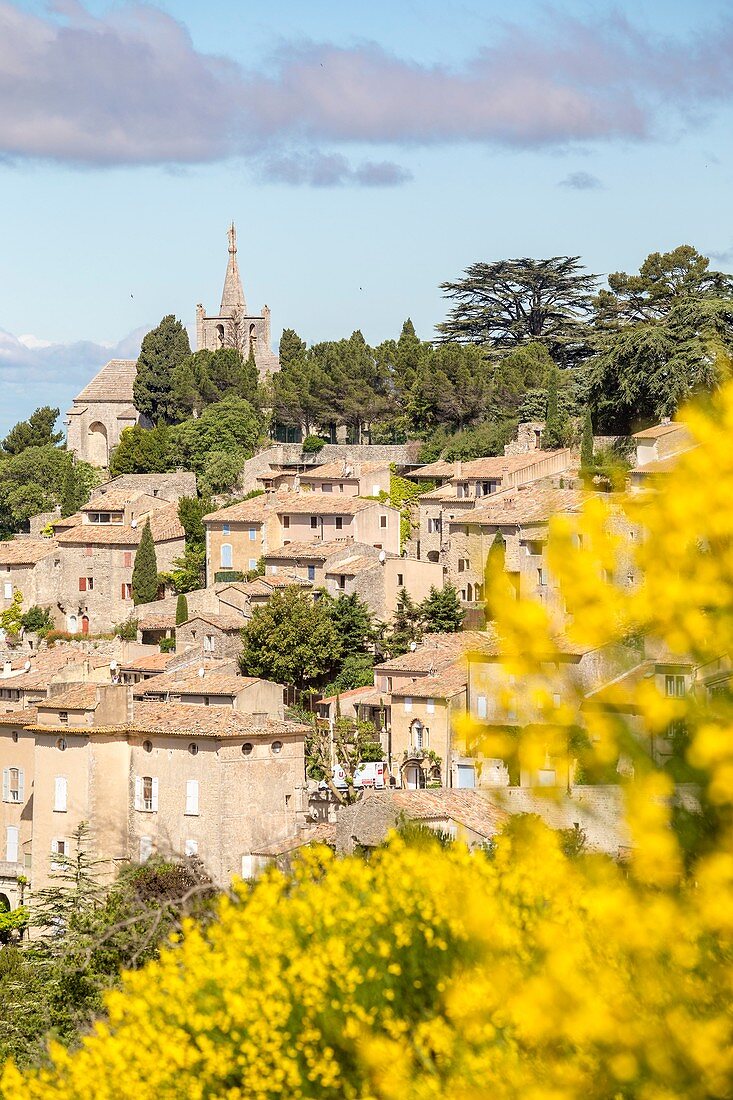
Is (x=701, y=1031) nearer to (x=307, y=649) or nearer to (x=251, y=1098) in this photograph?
(x=251, y=1098)

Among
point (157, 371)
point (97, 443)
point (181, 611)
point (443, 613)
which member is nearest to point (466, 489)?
point (443, 613)

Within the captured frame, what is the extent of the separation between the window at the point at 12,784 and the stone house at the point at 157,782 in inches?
61.6

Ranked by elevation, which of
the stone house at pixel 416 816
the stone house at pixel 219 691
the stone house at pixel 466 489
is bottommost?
the stone house at pixel 416 816

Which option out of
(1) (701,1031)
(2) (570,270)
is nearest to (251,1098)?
(1) (701,1031)

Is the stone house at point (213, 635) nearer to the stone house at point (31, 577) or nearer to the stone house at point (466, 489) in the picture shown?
the stone house at point (466, 489)

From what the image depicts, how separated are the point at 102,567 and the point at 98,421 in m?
25.2

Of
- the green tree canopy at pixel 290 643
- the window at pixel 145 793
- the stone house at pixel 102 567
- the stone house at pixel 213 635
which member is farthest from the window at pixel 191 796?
the stone house at pixel 102 567

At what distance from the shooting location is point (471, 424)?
69500 millimetres

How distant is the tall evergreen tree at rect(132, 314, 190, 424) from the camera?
80.4 meters

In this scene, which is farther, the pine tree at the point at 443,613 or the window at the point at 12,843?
the pine tree at the point at 443,613

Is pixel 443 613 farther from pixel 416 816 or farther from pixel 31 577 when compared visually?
pixel 31 577

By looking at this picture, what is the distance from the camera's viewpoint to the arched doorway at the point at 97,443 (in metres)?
85.4

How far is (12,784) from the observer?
46844 millimetres

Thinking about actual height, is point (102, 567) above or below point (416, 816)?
above
